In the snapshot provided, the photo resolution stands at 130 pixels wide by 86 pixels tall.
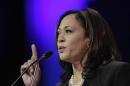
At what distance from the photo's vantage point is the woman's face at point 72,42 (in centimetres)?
228

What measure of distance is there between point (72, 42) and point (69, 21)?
0.15 m

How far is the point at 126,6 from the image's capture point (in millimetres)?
3018

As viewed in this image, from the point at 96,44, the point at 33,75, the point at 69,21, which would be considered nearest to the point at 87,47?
the point at 96,44

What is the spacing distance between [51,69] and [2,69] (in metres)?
0.45

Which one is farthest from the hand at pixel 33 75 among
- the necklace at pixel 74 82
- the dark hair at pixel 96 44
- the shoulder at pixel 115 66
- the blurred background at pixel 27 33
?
the blurred background at pixel 27 33

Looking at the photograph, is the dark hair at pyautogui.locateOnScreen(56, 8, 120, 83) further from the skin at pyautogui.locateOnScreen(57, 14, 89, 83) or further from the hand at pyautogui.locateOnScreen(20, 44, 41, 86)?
the hand at pyautogui.locateOnScreen(20, 44, 41, 86)

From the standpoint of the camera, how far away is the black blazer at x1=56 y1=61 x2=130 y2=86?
2.12 metres

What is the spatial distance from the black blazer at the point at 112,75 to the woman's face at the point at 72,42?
0.52 feet

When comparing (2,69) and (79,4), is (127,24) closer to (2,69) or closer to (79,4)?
(79,4)

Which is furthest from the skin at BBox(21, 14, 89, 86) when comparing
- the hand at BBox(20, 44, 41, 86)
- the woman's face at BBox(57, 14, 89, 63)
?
the hand at BBox(20, 44, 41, 86)

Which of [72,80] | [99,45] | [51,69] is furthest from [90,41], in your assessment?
[51,69]

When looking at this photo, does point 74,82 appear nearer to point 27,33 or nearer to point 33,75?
point 33,75

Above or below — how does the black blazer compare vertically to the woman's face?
below

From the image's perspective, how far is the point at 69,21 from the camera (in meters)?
2.36
